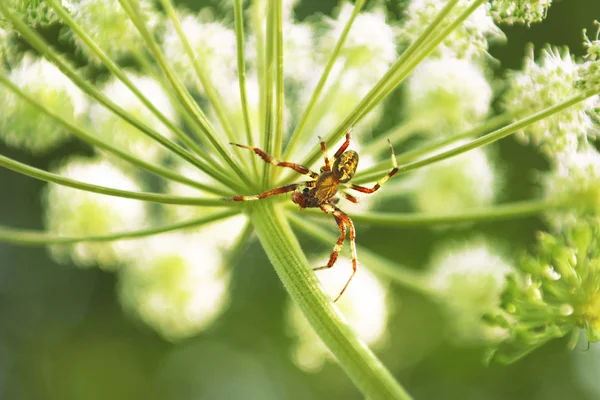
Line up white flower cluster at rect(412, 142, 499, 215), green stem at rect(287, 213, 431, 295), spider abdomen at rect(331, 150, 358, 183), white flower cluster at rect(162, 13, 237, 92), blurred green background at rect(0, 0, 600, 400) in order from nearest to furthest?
1. spider abdomen at rect(331, 150, 358, 183)
2. green stem at rect(287, 213, 431, 295)
3. white flower cluster at rect(162, 13, 237, 92)
4. white flower cluster at rect(412, 142, 499, 215)
5. blurred green background at rect(0, 0, 600, 400)

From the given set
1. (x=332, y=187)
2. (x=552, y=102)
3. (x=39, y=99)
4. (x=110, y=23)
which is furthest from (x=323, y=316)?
(x=39, y=99)

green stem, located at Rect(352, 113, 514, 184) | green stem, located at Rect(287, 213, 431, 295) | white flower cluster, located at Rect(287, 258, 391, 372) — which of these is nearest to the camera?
green stem, located at Rect(352, 113, 514, 184)

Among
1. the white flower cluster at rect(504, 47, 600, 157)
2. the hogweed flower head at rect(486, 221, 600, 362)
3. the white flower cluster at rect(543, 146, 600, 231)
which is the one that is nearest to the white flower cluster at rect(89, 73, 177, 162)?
the white flower cluster at rect(504, 47, 600, 157)

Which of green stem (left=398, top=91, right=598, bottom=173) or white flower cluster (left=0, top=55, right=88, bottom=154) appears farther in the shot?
white flower cluster (left=0, top=55, right=88, bottom=154)

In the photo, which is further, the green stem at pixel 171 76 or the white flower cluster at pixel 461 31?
the white flower cluster at pixel 461 31

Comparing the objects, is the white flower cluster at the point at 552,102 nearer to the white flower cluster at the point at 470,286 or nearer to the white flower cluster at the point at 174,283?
the white flower cluster at the point at 470,286

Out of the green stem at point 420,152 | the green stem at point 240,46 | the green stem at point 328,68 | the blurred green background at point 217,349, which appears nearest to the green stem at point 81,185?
the green stem at point 240,46

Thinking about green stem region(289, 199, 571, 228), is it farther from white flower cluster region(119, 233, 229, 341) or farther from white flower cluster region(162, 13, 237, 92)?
white flower cluster region(119, 233, 229, 341)
